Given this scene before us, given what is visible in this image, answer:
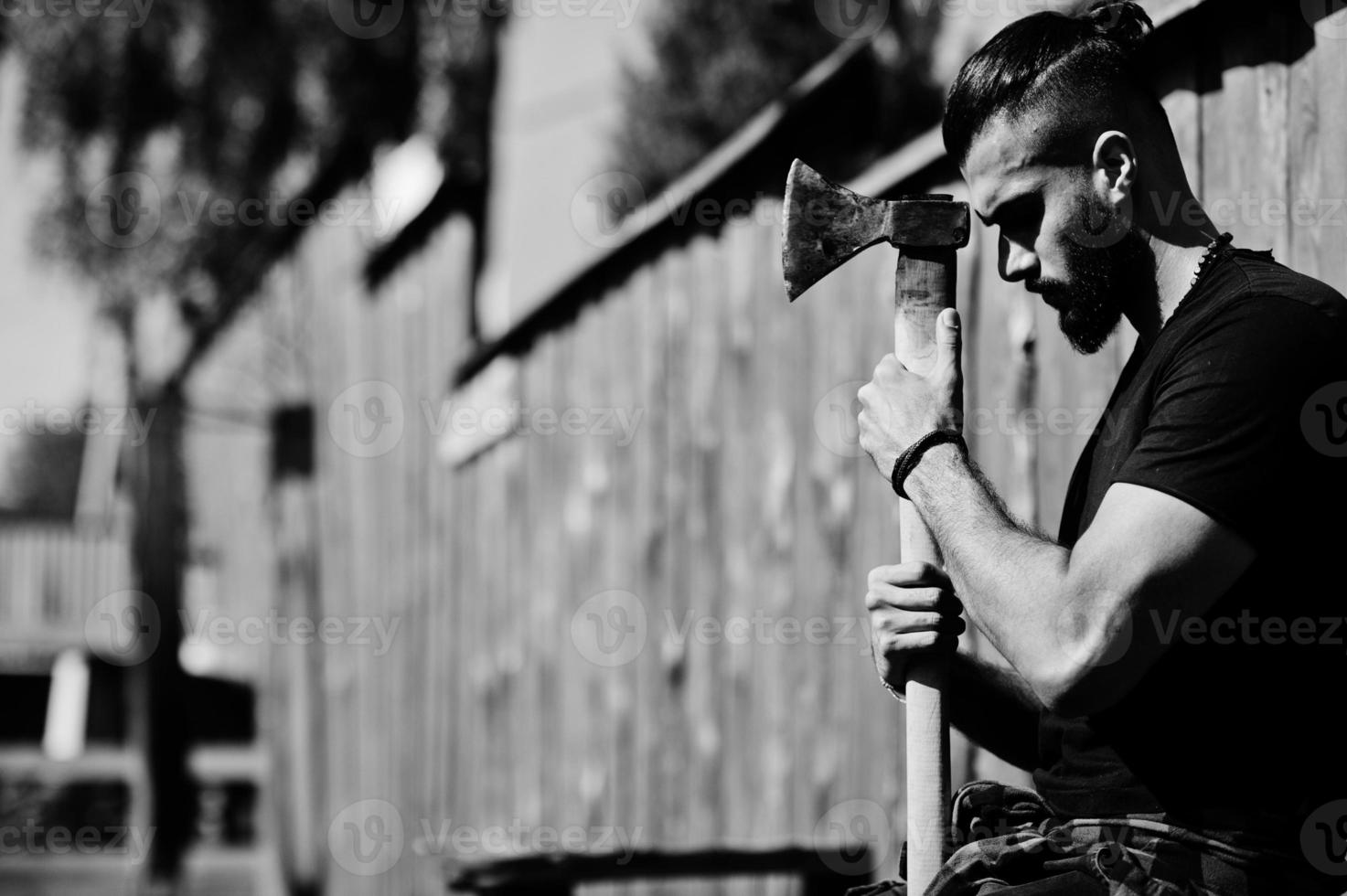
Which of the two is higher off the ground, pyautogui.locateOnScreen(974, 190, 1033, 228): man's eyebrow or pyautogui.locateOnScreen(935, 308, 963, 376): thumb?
pyautogui.locateOnScreen(974, 190, 1033, 228): man's eyebrow

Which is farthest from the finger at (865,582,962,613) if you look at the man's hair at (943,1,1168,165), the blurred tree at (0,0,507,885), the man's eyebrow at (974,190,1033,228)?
the blurred tree at (0,0,507,885)

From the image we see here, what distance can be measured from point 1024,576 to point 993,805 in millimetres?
493

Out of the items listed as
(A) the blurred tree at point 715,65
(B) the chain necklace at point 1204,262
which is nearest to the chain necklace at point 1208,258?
(B) the chain necklace at point 1204,262

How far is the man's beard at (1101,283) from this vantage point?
7.61 ft

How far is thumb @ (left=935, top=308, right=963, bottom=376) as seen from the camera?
91.4 inches

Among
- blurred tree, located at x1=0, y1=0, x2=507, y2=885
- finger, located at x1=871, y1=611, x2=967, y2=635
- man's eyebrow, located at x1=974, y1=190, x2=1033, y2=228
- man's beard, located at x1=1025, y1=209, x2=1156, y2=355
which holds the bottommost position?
finger, located at x1=871, y1=611, x2=967, y2=635

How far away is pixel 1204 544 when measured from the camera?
6.38ft

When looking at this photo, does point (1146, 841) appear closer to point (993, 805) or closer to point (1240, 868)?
point (1240, 868)

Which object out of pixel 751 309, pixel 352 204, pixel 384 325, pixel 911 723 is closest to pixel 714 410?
pixel 751 309

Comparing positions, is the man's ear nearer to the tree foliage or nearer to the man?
the man

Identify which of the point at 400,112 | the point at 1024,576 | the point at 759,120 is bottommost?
the point at 1024,576

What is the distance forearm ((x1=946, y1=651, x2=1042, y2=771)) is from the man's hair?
82cm

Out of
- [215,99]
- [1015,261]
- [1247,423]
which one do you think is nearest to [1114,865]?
[1247,423]

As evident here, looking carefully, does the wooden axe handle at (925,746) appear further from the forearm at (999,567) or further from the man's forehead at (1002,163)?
the man's forehead at (1002,163)
